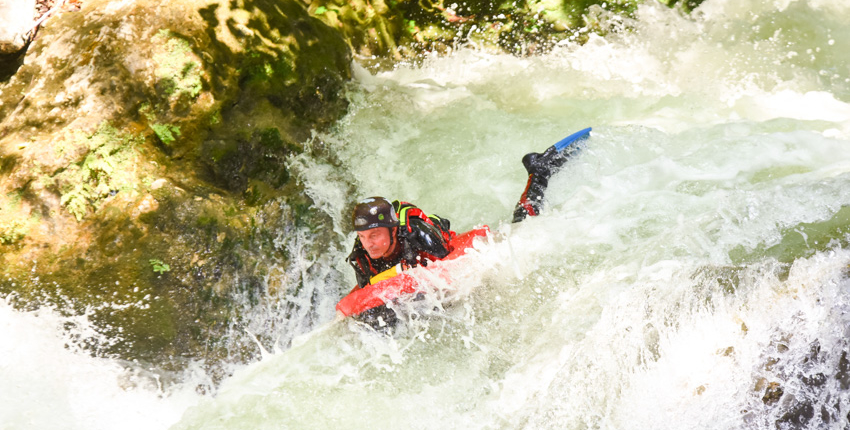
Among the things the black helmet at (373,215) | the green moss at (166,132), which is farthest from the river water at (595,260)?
the green moss at (166,132)

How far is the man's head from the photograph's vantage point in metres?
3.85

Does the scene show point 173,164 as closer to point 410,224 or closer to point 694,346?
point 410,224

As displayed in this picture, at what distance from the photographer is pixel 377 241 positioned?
396cm

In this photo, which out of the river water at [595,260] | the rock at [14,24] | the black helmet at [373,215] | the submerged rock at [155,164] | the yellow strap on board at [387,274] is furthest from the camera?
the rock at [14,24]

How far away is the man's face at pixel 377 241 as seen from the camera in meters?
3.92

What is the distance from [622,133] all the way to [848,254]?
6.22 ft

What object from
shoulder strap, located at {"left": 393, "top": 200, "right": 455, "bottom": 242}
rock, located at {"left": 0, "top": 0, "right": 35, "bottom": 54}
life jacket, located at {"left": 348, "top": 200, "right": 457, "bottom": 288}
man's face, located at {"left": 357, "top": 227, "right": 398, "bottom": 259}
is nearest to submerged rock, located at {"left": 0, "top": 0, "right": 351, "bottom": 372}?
rock, located at {"left": 0, "top": 0, "right": 35, "bottom": 54}

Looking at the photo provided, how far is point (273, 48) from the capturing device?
14.5 feet

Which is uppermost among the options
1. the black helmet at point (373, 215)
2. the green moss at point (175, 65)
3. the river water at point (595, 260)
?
the green moss at point (175, 65)

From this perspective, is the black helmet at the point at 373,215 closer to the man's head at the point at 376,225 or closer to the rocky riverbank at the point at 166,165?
the man's head at the point at 376,225

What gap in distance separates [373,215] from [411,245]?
0.38m

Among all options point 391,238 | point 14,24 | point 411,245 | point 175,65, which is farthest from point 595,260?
point 14,24

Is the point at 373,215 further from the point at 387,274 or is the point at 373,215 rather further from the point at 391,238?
the point at 387,274

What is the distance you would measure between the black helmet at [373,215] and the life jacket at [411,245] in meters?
0.12
